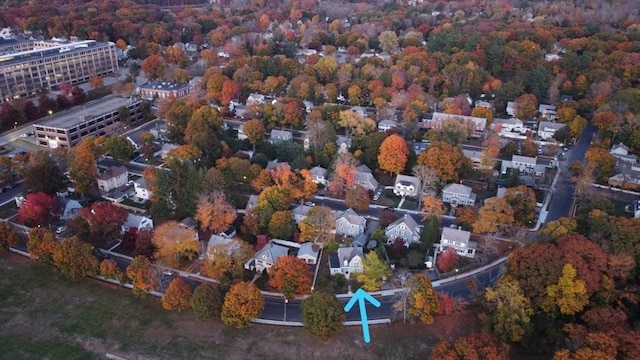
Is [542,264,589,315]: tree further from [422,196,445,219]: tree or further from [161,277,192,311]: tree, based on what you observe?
[161,277,192,311]: tree

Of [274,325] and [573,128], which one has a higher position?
[573,128]

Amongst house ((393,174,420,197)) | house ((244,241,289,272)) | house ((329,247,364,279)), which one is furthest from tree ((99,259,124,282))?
house ((393,174,420,197))

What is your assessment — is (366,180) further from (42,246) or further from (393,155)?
(42,246)

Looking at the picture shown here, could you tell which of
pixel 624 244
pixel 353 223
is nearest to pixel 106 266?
pixel 353 223

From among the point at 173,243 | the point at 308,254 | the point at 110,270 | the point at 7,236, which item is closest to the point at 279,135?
the point at 308,254

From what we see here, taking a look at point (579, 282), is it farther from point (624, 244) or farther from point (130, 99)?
point (130, 99)

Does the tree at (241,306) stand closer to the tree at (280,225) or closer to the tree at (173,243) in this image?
the tree at (173,243)
